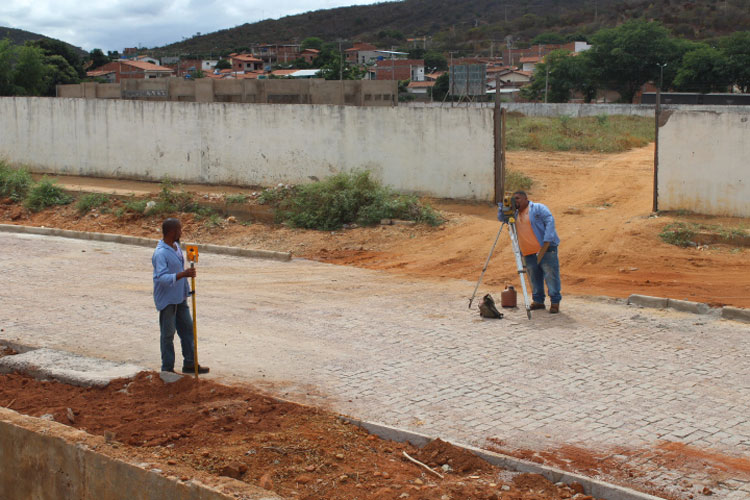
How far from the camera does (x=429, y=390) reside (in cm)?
788

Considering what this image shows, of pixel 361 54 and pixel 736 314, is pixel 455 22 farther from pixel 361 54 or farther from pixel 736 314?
pixel 736 314

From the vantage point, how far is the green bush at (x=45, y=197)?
20812 mm

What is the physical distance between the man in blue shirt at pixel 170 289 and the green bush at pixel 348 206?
28.7 ft

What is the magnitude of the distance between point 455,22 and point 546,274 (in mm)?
174602

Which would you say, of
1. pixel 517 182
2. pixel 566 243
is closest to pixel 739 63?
pixel 517 182

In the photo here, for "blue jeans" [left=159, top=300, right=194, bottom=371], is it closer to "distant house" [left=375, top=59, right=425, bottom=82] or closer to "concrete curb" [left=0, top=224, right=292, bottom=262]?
"concrete curb" [left=0, top=224, right=292, bottom=262]

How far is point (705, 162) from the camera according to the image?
15500 mm

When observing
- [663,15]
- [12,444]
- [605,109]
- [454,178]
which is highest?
[663,15]

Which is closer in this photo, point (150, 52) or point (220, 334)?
point (220, 334)

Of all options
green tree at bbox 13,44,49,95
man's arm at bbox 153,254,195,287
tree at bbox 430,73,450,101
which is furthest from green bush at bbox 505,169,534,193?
tree at bbox 430,73,450,101

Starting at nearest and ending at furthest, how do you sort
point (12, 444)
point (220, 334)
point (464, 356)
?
point (12, 444), point (464, 356), point (220, 334)

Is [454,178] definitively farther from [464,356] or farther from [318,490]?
[318,490]

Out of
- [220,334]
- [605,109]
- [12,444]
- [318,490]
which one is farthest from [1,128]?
[605,109]

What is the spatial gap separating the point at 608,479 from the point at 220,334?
18.0 feet
